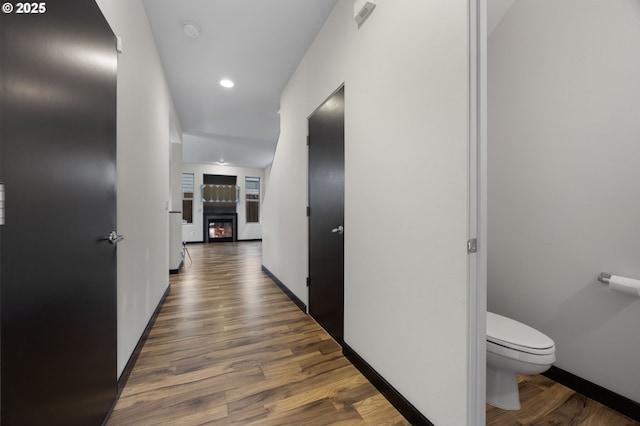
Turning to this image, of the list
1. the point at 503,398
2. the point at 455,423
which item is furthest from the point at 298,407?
the point at 503,398

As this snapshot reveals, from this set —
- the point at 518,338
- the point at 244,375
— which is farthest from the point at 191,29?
the point at 518,338

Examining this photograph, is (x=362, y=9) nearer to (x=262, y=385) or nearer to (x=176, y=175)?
(x=262, y=385)

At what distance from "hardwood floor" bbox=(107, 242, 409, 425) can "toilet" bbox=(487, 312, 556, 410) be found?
0.57m

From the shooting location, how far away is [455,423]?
1.10 m

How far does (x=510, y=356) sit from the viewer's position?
127 centimetres

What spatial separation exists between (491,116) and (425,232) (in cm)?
143

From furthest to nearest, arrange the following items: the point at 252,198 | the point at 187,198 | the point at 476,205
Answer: the point at 252,198
the point at 187,198
the point at 476,205

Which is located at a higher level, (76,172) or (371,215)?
(76,172)

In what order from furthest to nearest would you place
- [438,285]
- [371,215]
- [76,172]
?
1. [371,215]
2. [438,285]
3. [76,172]

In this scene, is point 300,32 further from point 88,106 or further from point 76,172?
point 76,172

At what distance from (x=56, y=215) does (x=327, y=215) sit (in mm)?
1697

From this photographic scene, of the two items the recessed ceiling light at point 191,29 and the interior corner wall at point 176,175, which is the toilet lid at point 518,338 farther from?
the interior corner wall at point 176,175

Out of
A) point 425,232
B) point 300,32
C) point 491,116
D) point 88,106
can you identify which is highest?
point 300,32

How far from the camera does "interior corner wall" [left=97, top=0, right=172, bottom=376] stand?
1.57 metres
